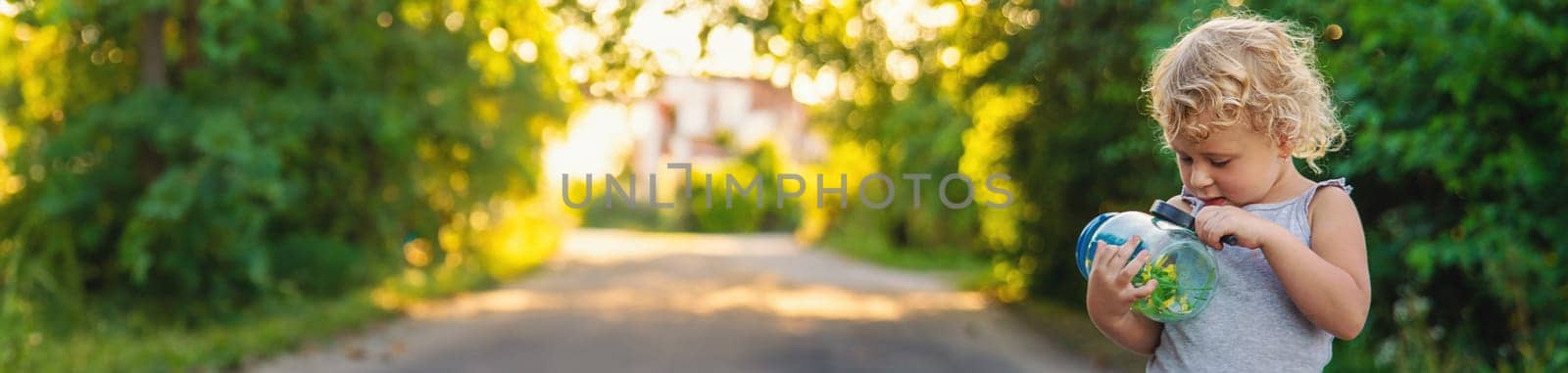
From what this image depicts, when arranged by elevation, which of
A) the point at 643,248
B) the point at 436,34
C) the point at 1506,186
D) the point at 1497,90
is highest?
the point at 436,34

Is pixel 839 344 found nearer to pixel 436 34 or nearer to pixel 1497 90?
pixel 436 34

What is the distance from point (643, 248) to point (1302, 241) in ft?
97.0

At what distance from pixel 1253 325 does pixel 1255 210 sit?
0.18 m

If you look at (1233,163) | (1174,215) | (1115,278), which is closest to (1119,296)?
(1115,278)

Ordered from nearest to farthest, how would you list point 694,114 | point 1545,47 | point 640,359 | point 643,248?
point 1545,47 → point 640,359 → point 643,248 → point 694,114

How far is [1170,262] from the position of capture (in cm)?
212

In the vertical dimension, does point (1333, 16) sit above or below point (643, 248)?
above

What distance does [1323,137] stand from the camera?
2188 mm

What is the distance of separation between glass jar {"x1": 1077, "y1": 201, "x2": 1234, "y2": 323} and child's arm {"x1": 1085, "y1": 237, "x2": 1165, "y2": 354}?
2 centimetres

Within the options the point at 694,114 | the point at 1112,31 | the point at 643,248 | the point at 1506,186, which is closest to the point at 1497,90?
the point at 1506,186

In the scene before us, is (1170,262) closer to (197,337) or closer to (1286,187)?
(1286,187)

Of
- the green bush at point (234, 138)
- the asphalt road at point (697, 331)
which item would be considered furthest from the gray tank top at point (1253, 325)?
the asphalt road at point (697, 331)

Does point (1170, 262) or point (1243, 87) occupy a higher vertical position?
point (1243, 87)

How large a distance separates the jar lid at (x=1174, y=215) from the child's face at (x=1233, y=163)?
0.16 ft
